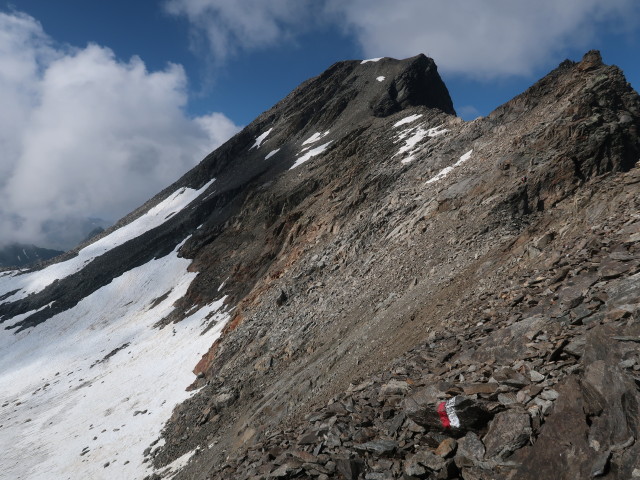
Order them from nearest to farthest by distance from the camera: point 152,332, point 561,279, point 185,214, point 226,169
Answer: point 561,279 < point 152,332 < point 185,214 < point 226,169

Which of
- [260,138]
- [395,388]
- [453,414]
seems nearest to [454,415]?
[453,414]

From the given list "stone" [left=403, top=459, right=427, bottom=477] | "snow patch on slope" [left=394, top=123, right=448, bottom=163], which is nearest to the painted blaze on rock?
"stone" [left=403, top=459, right=427, bottom=477]

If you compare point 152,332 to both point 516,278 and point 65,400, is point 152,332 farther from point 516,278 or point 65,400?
point 516,278

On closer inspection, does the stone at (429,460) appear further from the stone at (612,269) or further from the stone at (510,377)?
the stone at (612,269)

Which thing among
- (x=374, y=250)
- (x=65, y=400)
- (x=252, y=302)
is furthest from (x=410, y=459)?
(x=65, y=400)

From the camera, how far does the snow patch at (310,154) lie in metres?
60.0

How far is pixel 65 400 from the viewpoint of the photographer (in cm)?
3656

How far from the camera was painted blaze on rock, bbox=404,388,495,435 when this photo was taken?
7129 mm

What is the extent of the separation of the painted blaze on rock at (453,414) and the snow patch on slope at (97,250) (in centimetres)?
8160

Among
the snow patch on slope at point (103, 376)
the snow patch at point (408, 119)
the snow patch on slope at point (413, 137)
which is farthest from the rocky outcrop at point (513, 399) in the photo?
the snow patch at point (408, 119)

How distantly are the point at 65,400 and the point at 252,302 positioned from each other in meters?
21.4

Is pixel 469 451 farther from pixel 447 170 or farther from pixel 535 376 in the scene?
pixel 447 170

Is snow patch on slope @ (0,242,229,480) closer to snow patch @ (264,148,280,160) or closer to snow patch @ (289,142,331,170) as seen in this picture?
snow patch @ (289,142,331,170)

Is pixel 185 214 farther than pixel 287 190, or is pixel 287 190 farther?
pixel 185 214
